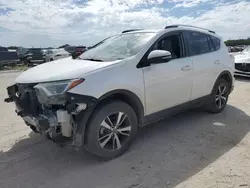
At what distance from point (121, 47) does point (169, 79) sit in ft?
3.06

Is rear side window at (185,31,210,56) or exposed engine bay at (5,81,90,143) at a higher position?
rear side window at (185,31,210,56)

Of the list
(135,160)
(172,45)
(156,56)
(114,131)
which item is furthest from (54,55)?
(135,160)

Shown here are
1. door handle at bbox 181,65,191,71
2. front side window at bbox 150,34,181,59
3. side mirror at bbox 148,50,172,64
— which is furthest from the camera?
door handle at bbox 181,65,191,71

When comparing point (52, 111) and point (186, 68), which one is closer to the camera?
point (52, 111)

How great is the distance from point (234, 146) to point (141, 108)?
155cm

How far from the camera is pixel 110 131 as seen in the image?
3.27 meters

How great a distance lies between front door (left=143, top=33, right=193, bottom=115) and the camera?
363 centimetres

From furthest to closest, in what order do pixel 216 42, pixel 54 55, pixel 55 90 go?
pixel 54 55 < pixel 216 42 < pixel 55 90

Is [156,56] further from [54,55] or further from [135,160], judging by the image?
[54,55]

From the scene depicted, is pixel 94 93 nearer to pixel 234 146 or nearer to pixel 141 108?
pixel 141 108

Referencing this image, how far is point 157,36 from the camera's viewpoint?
3.90 metres

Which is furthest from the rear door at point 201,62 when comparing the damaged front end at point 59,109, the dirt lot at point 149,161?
the damaged front end at point 59,109

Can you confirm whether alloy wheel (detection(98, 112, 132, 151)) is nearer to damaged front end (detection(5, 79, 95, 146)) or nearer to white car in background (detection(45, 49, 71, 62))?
damaged front end (detection(5, 79, 95, 146))

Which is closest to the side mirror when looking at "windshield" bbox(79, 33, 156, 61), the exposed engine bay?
"windshield" bbox(79, 33, 156, 61)
